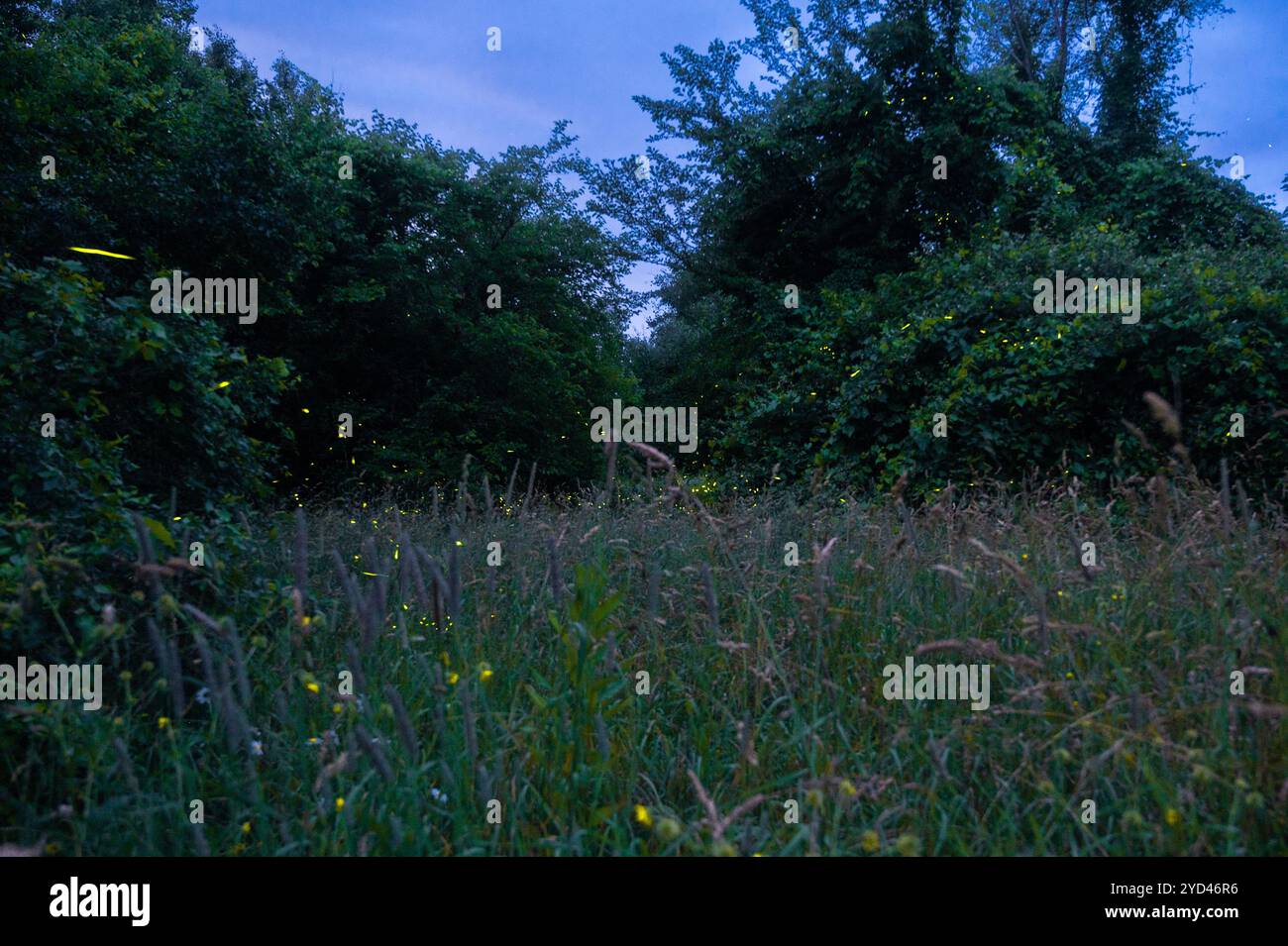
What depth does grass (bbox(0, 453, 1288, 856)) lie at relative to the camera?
6.86 feet

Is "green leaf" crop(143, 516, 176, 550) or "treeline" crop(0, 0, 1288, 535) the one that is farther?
"treeline" crop(0, 0, 1288, 535)

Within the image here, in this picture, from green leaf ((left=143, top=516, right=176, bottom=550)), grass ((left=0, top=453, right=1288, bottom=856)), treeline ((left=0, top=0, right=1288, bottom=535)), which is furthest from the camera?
treeline ((left=0, top=0, right=1288, bottom=535))

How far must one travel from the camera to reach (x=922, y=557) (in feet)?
13.2

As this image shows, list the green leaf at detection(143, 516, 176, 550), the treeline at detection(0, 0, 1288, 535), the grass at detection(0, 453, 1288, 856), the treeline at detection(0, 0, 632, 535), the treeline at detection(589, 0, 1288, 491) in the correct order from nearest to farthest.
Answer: the grass at detection(0, 453, 1288, 856)
the green leaf at detection(143, 516, 176, 550)
the treeline at detection(0, 0, 632, 535)
the treeline at detection(0, 0, 1288, 535)
the treeline at detection(589, 0, 1288, 491)

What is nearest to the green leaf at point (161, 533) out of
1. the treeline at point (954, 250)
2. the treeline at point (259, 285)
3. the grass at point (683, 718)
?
the grass at point (683, 718)

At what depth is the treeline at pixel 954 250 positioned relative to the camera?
7.69m

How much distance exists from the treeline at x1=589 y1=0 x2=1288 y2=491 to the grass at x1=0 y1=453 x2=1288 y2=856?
1.72 metres

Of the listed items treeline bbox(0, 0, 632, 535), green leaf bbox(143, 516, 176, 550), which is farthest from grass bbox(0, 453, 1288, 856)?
treeline bbox(0, 0, 632, 535)

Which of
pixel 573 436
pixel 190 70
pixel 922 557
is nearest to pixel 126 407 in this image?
pixel 922 557

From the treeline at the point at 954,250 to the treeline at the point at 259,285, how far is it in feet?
11.7

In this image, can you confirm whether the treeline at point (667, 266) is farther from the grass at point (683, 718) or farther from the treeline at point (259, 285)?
Result: the grass at point (683, 718)

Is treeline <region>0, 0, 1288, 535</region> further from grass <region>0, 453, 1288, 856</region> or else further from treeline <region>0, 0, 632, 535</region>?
grass <region>0, 453, 1288, 856</region>
